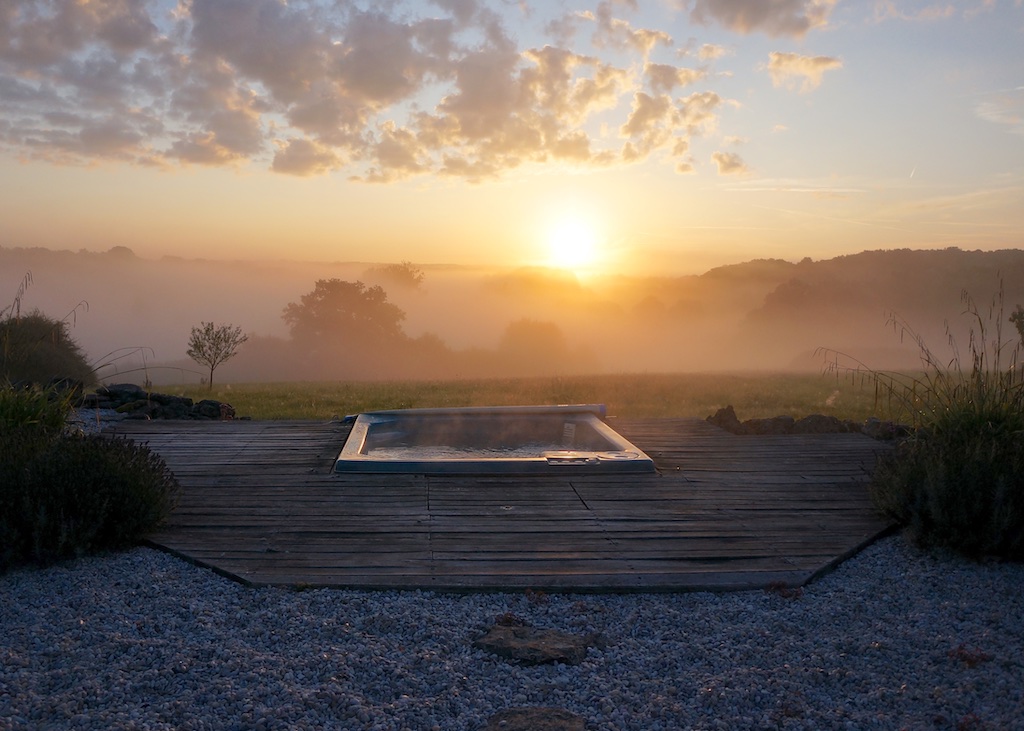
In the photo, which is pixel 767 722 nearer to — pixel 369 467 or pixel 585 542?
pixel 585 542

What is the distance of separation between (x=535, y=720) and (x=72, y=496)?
2.64 metres

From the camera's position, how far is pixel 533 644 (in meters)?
2.97

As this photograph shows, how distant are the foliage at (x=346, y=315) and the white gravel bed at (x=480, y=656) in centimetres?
3328

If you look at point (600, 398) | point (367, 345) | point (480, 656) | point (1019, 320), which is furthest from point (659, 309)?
point (480, 656)

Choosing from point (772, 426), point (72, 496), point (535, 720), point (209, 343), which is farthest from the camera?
point (209, 343)

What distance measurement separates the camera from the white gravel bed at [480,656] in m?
2.48

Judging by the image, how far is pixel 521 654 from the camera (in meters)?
2.89

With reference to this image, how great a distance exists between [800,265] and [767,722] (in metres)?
42.0

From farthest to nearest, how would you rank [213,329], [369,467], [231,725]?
1. [213,329]
2. [369,467]
3. [231,725]

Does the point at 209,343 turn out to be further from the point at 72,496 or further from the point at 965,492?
the point at 965,492

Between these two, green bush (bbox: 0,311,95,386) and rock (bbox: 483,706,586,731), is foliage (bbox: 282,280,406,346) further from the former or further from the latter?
rock (bbox: 483,706,586,731)

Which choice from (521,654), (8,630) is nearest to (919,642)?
(521,654)

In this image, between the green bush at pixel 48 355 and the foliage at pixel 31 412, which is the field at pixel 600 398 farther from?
the foliage at pixel 31 412

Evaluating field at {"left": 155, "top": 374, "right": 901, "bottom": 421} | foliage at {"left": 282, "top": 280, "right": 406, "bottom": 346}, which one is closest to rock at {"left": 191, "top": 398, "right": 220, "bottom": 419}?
field at {"left": 155, "top": 374, "right": 901, "bottom": 421}
